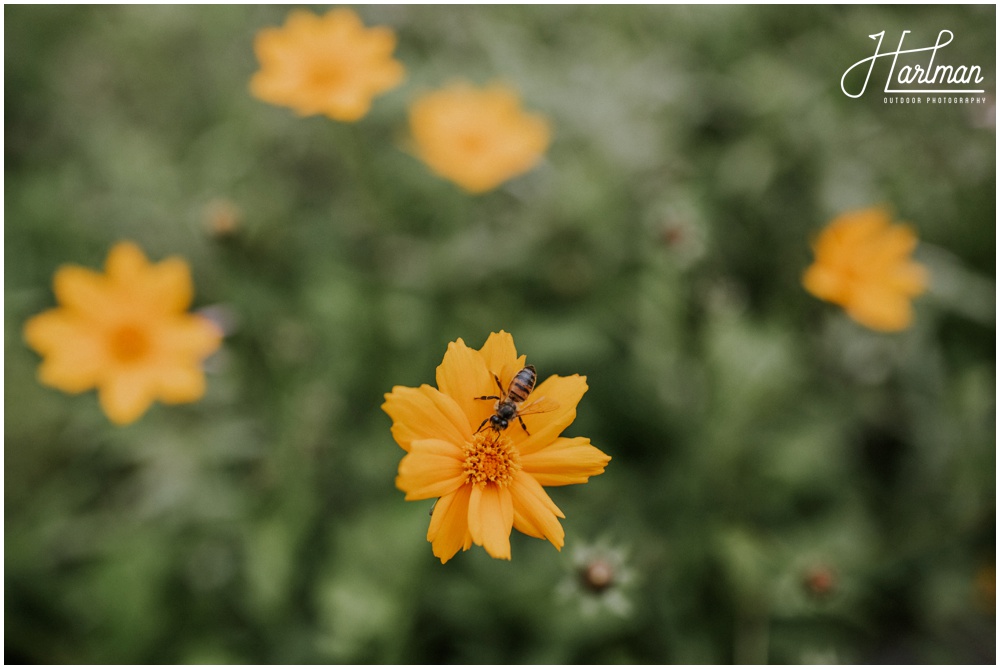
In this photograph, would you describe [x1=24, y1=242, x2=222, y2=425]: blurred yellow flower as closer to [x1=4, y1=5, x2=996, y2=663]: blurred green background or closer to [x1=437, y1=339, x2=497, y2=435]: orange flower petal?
[x1=4, y1=5, x2=996, y2=663]: blurred green background

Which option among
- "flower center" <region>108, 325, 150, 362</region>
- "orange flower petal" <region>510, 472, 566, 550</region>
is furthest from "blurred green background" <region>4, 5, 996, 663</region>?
"orange flower petal" <region>510, 472, 566, 550</region>

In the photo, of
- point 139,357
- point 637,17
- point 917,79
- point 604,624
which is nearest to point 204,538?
A: point 139,357

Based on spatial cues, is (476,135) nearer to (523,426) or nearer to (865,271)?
(865,271)

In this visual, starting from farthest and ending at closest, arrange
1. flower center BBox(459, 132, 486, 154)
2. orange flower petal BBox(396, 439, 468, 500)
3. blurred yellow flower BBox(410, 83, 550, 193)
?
flower center BBox(459, 132, 486, 154) → blurred yellow flower BBox(410, 83, 550, 193) → orange flower petal BBox(396, 439, 468, 500)

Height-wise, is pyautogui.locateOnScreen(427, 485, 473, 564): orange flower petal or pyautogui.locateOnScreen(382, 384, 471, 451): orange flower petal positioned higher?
pyautogui.locateOnScreen(382, 384, 471, 451): orange flower petal

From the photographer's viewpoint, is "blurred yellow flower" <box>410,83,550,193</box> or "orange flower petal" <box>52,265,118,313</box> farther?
"blurred yellow flower" <box>410,83,550,193</box>

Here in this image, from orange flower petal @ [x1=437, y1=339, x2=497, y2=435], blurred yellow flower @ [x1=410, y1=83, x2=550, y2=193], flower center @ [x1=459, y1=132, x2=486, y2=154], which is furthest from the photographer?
flower center @ [x1=459, y1=132, x2=486, y2=154]

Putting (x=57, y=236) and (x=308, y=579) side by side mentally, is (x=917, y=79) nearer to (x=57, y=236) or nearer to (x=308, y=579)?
(x=308, y=579)

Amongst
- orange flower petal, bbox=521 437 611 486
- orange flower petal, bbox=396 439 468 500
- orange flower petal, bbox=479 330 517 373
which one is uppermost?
orange flower petal, bbox=479 330 517 373
